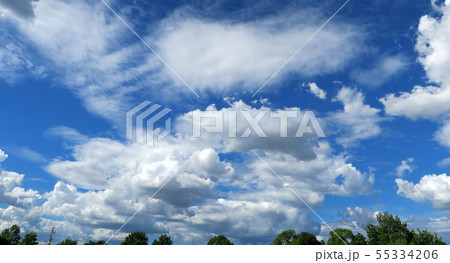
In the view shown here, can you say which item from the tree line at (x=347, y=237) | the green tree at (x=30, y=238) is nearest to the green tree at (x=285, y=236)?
the tree line at (x=347, y=237)

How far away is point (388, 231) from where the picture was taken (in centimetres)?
12150

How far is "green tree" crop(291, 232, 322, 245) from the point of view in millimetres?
160000

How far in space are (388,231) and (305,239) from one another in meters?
48.9

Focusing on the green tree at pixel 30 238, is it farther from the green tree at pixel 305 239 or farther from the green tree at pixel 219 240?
the green tree at pixel 305 239

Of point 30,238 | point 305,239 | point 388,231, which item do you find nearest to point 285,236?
point 305,239

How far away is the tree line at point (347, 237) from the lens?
110 meters

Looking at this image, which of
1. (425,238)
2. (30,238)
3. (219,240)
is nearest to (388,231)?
(425,238)

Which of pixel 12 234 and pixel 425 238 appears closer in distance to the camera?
pixel 425 238

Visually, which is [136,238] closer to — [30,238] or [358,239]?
[30,238]

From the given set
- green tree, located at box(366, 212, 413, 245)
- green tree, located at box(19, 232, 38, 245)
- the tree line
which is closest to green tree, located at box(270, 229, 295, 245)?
the tree line
